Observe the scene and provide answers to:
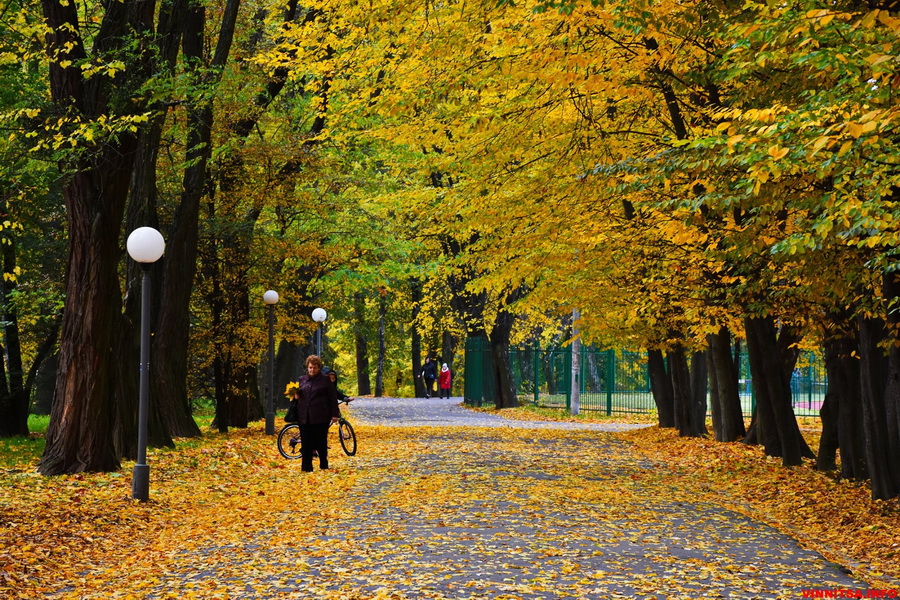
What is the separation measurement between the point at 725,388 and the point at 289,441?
8807 millimetres

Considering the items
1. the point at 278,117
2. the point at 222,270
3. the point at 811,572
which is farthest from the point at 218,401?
the point at 811,572

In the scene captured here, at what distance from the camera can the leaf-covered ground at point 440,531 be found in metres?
8.01

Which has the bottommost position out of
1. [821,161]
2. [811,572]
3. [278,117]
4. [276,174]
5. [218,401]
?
[811,572]

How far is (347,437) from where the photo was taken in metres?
20.1

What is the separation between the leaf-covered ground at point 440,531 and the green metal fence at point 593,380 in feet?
53.3

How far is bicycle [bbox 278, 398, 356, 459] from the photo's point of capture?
1905 cm

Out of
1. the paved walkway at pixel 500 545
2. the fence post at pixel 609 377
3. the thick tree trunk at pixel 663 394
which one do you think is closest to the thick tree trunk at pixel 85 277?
the paved walkway at pixel 500 545

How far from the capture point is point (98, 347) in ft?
47.8

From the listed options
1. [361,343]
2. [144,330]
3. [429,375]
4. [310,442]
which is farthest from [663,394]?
[361,343]

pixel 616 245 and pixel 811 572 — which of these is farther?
pixel 616 245

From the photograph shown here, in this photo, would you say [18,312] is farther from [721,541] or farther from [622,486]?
[721,541]

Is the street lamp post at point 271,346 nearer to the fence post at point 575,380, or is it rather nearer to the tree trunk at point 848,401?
the tree trunk at point 848,401

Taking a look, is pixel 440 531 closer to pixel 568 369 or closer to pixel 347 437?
pixel 347 437

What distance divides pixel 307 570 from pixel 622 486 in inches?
293
